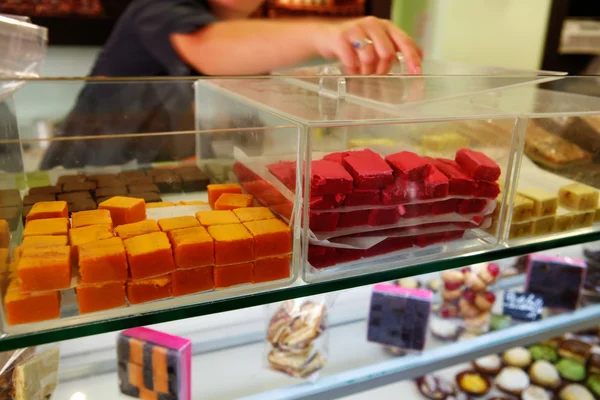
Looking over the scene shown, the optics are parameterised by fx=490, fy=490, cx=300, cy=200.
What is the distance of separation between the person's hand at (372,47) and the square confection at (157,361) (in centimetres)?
66

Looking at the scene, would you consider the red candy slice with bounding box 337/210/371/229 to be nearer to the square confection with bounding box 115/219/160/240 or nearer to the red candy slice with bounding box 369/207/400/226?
the red candy slice with bounding box 369/207/400/226

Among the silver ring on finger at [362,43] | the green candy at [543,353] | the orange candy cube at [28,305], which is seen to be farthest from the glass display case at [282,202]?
the green candy at [543,353]

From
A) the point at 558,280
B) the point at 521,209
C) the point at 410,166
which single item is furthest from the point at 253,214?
the point at 558,280

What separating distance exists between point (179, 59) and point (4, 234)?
1057 millimetres

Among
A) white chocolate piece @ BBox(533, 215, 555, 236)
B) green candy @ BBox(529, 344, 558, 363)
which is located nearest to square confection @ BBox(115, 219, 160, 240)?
white chocolate piece @ BBox(533, 215, 555, 236)

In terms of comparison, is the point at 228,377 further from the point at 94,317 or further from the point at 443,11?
the point at 443,11

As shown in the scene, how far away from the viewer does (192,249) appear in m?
0.63

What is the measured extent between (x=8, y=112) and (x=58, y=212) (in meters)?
0.37

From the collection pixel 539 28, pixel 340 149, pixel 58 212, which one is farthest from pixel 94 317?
pixel 539 28

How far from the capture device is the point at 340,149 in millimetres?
841

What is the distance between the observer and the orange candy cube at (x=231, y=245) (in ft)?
2.12

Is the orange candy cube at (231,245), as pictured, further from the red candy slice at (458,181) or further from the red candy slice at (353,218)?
the red candy slice at (458,181)

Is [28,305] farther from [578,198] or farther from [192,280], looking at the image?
[578,198]

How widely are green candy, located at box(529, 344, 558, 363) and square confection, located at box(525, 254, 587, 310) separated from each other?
0.20m
